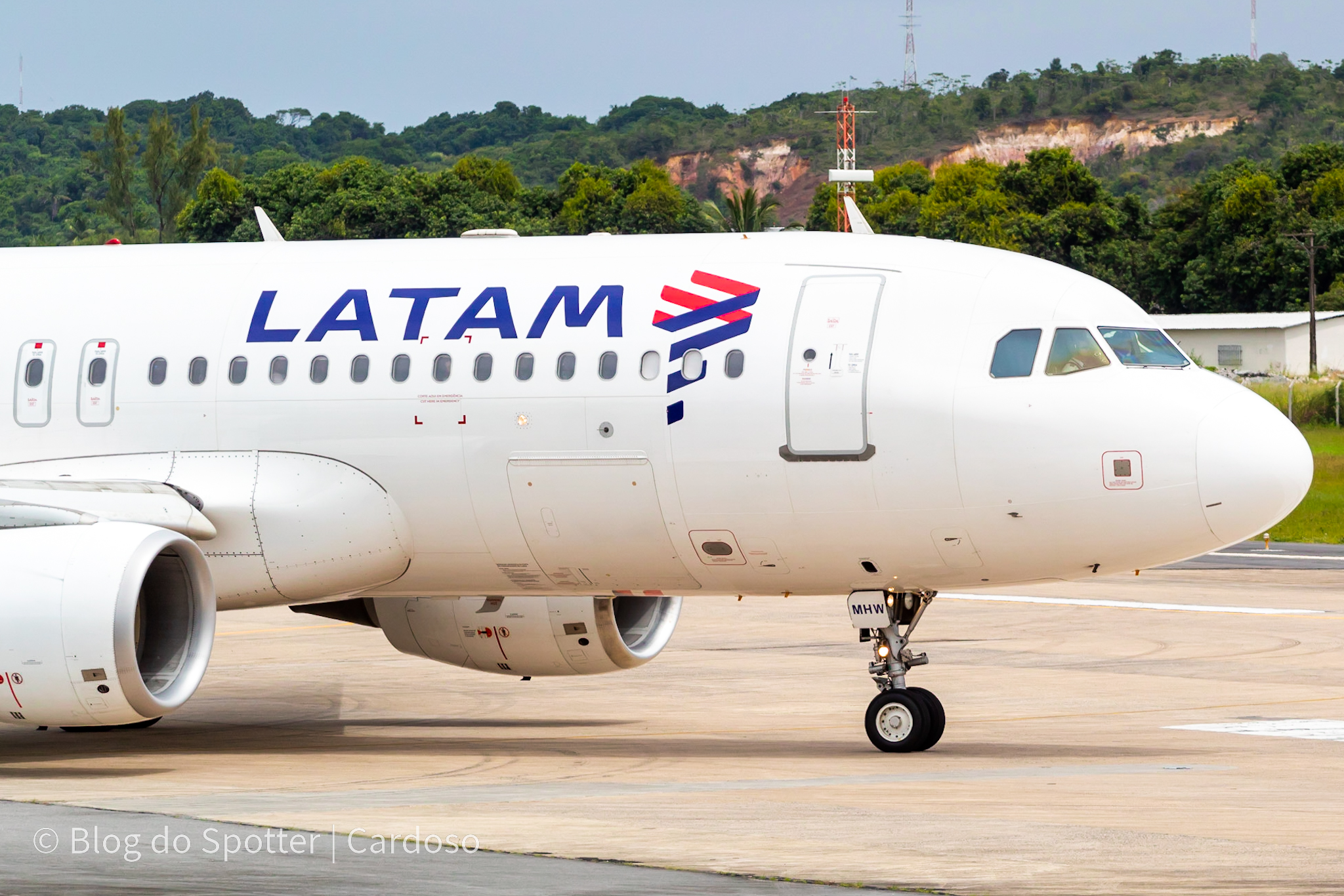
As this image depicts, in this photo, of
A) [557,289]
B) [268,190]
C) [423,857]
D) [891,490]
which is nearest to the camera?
[423,857]

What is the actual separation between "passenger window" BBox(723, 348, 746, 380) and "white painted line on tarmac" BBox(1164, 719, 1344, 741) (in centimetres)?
609

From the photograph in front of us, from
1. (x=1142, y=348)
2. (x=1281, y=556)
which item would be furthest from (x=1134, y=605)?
(x=1142, y=348)

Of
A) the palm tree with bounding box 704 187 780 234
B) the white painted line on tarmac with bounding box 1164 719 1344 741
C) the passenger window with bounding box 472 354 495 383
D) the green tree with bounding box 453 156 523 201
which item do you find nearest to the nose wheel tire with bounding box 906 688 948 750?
the white painted line on tarmac with bounding box 1164 719 1344 741

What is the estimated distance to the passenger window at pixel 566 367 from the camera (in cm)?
1650

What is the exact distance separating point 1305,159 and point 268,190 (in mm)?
57449

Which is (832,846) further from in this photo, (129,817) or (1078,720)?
(1078,720)

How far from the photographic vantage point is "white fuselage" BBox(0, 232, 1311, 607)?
15508 mm

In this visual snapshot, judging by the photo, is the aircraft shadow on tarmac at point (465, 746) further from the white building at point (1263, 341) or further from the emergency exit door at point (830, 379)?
the white building at point (1263, 341)

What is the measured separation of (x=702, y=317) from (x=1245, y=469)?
452 centimetres

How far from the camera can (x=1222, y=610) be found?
30375 millimetres

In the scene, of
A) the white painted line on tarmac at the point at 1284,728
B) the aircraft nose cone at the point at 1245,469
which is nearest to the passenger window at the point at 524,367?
the aircraft nose cone at the point at 1245,469

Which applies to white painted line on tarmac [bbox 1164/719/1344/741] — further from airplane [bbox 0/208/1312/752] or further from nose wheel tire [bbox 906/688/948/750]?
airplane [bbox 0/208/1312/752]

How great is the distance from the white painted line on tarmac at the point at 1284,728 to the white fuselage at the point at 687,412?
11.7 feet

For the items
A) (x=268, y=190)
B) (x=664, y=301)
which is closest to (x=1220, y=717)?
(x=664, y=301)
